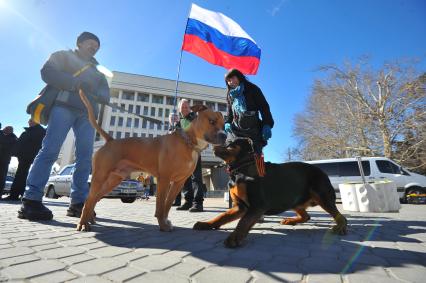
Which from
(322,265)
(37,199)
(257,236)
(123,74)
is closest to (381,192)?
(257,236)

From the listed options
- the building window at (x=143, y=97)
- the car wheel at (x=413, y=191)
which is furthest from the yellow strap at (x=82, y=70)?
the building window at (x=143, y=97)

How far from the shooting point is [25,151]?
6.74 m

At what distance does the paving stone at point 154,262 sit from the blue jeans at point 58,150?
241cm

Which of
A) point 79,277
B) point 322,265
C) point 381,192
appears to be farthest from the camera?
point 381,192

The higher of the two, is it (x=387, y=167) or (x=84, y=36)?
(x=84, y=36)

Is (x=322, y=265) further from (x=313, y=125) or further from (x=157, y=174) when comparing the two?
(x=313, y=125)

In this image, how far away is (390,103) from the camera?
20391 mm

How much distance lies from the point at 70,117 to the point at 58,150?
495 mm

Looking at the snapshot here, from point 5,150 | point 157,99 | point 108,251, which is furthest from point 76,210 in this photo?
point 157,99

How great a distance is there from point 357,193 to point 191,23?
6.59m

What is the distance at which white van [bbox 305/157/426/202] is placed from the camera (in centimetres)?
1333

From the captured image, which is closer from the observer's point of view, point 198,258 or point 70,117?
point 198,258

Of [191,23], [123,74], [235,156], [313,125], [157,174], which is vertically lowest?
[157,174]

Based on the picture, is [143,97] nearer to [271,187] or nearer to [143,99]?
[143,99]
